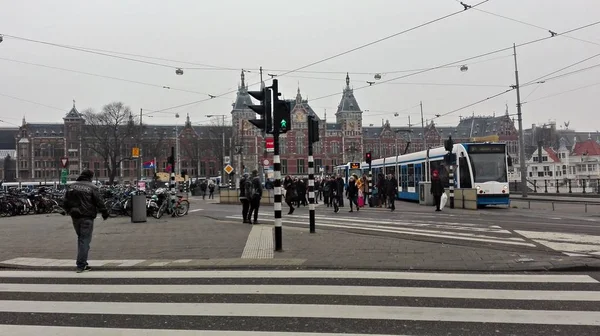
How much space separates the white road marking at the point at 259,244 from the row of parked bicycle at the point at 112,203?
6.89 meters

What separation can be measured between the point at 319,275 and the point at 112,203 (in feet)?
49.9

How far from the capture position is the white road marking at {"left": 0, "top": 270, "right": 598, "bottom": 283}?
6.88 meters

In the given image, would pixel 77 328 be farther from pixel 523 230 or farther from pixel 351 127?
pixel 351 127

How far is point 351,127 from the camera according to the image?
107 m

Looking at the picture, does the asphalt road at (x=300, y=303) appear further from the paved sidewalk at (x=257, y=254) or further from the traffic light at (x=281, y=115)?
the traffic light at (x=281, y=115)

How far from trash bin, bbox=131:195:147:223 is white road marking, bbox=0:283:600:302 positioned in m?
9.64

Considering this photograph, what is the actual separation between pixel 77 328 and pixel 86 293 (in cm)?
A: 169

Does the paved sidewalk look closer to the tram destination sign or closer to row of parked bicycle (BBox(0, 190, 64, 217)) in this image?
row of parked bicycle (BBox(0, 190, 64, 217))

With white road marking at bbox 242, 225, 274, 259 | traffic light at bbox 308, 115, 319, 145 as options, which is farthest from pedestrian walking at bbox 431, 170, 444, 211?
white road marking at bbox 242, 225, 274, 259

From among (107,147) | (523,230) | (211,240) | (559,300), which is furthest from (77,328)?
(107,147)

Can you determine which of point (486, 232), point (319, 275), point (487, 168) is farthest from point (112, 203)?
point (487, 168)

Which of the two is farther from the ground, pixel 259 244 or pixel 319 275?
pixel 259 244

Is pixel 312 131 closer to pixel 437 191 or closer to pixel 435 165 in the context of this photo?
pixel 437 191

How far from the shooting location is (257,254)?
9086 millimetres
